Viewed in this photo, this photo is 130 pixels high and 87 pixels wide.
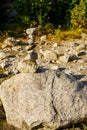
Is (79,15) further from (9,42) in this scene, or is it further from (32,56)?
(32,56)

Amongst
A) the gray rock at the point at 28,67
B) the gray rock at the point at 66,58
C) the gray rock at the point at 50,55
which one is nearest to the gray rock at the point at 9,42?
the gray rock at the point at 50,55

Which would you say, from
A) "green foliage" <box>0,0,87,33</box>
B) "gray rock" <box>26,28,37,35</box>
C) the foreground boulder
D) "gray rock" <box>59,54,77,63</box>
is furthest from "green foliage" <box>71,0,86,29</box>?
the foreground boulder

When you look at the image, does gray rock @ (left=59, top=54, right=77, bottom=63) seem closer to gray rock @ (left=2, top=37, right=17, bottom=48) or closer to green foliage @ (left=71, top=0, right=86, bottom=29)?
gray rock @ (left=2, top=37, right=17, bottom=48)

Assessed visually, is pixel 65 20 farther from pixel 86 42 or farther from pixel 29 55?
pixel 29 55

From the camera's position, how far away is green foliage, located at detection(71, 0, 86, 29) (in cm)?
1253

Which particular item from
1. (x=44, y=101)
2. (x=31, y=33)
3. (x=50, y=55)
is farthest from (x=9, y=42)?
(x=44, y=101)

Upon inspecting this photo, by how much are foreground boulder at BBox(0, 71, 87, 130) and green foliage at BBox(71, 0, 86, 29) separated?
168 inches

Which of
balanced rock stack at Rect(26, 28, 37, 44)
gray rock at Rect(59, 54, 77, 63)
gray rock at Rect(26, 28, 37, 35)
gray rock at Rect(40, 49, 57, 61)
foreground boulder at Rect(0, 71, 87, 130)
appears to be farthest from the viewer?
gray rock at Rect(26, 28, 37, 35)

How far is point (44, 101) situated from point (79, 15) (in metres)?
4.99

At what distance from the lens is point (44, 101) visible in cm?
824

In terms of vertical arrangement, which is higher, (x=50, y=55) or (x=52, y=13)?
(x=52, y=13)

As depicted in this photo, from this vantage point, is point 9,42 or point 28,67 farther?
point 9,42

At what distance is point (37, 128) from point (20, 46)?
163 inches

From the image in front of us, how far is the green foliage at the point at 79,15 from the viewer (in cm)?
1253
